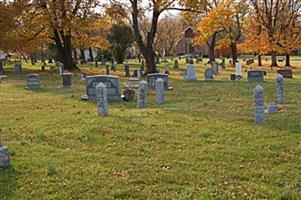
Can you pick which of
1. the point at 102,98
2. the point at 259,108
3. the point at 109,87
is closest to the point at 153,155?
the point at 259,108

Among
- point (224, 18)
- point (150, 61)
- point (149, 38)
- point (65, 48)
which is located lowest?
point (150, 61)

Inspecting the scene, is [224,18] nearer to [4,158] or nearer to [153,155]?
[153,155]

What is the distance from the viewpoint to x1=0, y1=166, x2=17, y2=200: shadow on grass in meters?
6.00

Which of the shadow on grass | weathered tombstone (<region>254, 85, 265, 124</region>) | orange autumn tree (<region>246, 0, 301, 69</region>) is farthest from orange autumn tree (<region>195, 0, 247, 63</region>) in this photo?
the shadow on grass

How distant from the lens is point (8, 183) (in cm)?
643

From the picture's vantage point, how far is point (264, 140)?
881 cm

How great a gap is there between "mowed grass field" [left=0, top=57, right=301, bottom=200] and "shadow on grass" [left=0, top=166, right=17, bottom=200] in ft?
0.04

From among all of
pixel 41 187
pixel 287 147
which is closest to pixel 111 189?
pixel 41 187

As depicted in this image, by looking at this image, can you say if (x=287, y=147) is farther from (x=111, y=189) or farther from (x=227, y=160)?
(x=111, y=189)

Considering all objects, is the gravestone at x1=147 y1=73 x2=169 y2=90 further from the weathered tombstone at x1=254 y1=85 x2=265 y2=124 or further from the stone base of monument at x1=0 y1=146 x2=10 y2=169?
the stone base of monument at x1=0 y1=146 x2=10 y2=169

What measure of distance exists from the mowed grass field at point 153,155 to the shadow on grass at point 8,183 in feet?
0.04

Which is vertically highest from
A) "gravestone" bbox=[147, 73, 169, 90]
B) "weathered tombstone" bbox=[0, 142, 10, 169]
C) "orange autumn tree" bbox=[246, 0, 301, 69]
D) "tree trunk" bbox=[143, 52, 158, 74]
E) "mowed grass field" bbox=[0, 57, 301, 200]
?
"orange autumn tree" bbox=[246, 0, 301, 69]

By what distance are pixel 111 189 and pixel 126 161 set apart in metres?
1.35

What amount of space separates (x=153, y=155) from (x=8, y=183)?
93.9 inches
